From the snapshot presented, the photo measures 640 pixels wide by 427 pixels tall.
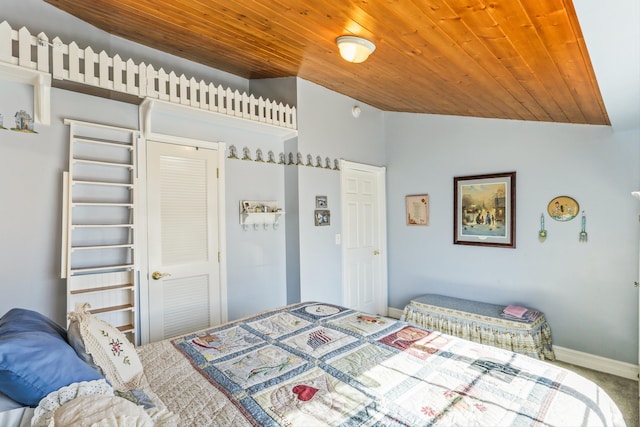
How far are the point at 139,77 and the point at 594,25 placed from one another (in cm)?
263

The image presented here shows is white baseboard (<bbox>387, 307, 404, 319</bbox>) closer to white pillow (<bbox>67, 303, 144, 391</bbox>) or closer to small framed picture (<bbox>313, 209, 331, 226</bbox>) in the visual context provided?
small framed picture (<bbox>313, 209, 331, 226</bbox>)

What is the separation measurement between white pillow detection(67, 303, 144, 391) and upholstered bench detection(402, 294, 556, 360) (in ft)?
9.63

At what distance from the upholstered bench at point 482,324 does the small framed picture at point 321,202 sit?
1528 mm

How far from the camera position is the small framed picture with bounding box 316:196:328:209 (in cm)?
366

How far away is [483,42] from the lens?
1.82 m

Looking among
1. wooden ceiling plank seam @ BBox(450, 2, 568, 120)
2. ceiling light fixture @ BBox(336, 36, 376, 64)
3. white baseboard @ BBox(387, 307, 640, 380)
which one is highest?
ceiling light fixture @ BBox(336, 36, 376, 64)

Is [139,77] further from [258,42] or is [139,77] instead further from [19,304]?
[19,304]

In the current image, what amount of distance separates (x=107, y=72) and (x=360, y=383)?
2.52 m

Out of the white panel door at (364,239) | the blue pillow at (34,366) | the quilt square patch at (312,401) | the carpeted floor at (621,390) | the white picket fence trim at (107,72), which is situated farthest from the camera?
the white panel door at (364,239)

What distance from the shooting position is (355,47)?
7.06 feet

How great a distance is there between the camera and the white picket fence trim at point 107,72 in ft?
6.44

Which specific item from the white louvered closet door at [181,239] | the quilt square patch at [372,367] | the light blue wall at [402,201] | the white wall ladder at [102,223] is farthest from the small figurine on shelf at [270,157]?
the quilt square patch at [372,367]

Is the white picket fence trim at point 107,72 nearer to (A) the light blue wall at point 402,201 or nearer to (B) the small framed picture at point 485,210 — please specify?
(A) the light blue wall at point 402,201

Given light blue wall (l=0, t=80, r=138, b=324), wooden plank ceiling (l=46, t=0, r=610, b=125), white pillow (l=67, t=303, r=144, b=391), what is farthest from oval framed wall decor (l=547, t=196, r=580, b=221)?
light blue wall (l=0, t=80, r=138, b=324)
